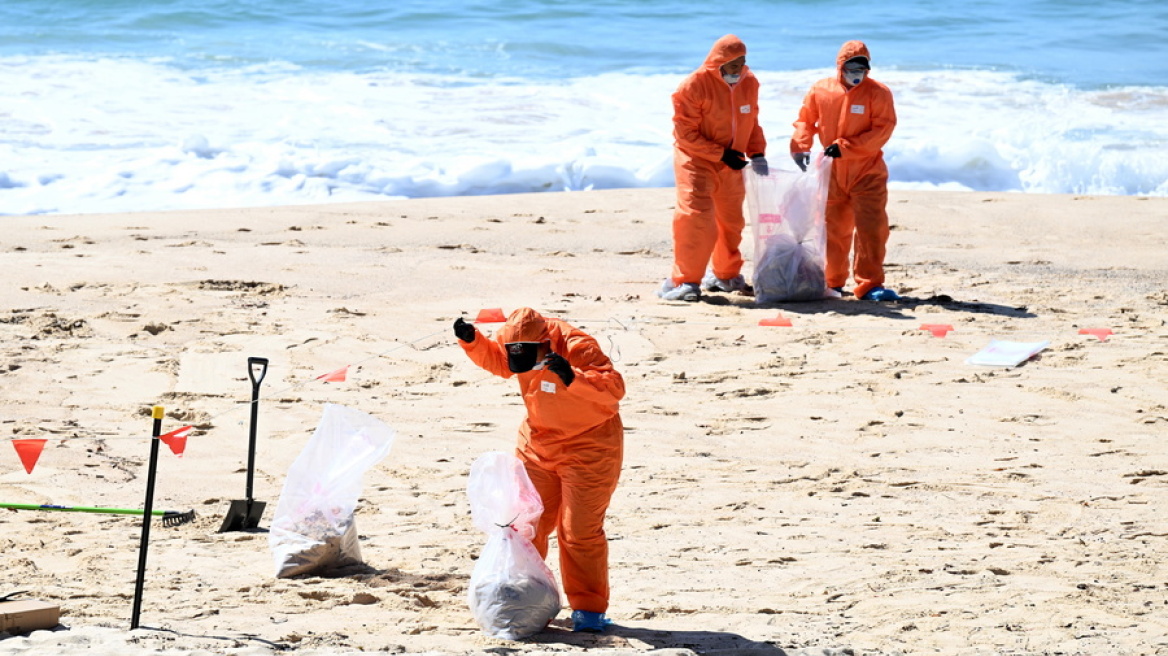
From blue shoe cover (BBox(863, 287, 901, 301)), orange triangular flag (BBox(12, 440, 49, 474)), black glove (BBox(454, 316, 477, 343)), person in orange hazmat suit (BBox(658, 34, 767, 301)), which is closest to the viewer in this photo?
black glove (BBox(454, 316, 477, 343))

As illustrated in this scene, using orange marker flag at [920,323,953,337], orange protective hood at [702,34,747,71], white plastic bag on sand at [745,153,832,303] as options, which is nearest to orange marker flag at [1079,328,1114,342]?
orange marker flag at [920,323,953,337]

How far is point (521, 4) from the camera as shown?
26031mm

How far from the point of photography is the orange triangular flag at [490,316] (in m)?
8.03

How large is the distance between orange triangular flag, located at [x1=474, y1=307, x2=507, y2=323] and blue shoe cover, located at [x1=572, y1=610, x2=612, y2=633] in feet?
12.9

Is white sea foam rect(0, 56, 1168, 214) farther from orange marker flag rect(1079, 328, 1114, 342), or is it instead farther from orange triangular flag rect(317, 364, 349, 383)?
orange triangular flag rect(317, 364, 349, 383)

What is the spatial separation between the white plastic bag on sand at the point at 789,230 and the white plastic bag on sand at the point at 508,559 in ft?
15.3

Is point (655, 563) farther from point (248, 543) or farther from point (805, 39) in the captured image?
point (805, 39)

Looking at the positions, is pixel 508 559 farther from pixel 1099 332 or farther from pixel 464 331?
pixel 1099 332

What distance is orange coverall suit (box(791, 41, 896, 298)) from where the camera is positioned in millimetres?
8391

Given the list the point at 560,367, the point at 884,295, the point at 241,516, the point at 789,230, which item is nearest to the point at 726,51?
the point at 789,230

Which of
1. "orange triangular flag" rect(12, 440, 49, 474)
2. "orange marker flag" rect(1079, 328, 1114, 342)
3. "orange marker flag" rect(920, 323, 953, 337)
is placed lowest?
"orange marker flag" rect(1079, 328, 1114, 342)

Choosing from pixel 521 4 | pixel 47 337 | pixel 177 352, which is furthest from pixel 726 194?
pixel 521 4

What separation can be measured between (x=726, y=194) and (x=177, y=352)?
362 cm

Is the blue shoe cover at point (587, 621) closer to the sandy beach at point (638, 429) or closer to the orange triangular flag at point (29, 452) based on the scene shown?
the sandy beach at point (638, 429)
